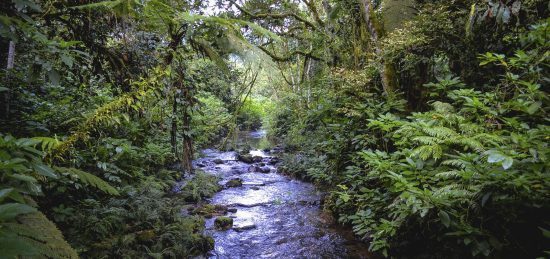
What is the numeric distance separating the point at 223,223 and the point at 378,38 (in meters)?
4.03

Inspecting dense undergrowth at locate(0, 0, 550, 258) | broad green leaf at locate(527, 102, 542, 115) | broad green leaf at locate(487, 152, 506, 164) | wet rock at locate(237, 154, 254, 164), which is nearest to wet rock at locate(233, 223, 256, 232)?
dense undergrowth at locate(0, 0, 550, 258)

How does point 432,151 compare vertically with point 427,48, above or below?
below

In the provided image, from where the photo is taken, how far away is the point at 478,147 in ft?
7.98

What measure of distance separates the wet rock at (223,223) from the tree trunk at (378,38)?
3.34 metres

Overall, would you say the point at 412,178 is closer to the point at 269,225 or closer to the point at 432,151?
the point at 432,151

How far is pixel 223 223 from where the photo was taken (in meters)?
4.91

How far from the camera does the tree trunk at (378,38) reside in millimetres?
4445

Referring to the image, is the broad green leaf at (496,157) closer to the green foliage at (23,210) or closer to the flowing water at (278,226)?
the flowing water at (278,226)

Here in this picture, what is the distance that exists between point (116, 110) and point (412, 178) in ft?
9.18

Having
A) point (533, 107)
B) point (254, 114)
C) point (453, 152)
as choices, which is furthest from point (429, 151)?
point (254, 114)

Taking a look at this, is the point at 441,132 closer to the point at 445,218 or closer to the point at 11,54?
the point at 445,218

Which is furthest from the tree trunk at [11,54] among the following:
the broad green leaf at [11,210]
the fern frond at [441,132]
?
the fern frond at [441,132]

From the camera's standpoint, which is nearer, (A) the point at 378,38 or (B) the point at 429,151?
(B) the point at 429,151

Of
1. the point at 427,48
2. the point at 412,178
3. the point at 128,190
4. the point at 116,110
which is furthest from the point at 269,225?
the point at 427,48
